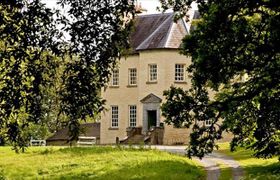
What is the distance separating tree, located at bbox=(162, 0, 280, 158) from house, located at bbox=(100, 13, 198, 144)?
2882 cm

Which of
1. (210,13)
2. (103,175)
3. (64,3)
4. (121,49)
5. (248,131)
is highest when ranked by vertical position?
(210,13)

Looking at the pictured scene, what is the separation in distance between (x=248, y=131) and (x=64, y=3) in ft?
33.2

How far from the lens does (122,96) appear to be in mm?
50656

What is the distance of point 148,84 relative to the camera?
157 feet

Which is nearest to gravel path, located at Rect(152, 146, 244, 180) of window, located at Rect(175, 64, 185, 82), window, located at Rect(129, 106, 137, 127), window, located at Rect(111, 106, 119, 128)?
window, located at Rect(175, 64, 185, 82)

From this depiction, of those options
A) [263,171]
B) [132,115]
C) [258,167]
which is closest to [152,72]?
[132,115]

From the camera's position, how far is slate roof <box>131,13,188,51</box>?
46.9 meters

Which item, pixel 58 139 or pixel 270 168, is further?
pixel 58 139

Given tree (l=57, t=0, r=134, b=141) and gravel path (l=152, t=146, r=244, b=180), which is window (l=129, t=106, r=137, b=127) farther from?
tree (l=57, t=0, r=134, b=141)

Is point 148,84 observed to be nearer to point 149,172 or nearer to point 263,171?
point 149,172

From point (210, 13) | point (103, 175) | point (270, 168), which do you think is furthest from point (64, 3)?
point (270, 168)

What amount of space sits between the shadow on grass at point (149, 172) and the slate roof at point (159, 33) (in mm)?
22247

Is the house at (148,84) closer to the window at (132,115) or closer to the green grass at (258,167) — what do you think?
the window at (132,115)

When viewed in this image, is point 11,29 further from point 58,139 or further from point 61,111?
point 58,139
